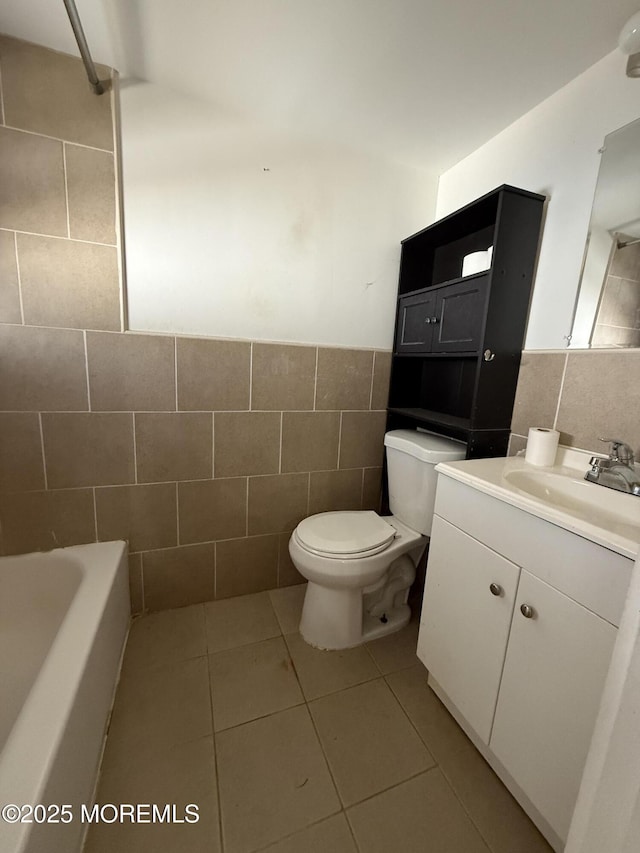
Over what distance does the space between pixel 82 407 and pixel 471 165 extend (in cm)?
188

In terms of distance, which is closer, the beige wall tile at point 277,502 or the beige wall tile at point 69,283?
the beige wall tile at point 69,283

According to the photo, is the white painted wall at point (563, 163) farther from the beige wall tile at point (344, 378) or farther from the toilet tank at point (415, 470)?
the beige wall tile at point (344, 378)

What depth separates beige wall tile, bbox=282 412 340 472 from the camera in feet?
5.11

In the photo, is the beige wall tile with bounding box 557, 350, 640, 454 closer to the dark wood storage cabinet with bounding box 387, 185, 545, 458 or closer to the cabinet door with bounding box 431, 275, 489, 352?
the dark wood storage cabinet with bounding box 387, 185, 545, 458

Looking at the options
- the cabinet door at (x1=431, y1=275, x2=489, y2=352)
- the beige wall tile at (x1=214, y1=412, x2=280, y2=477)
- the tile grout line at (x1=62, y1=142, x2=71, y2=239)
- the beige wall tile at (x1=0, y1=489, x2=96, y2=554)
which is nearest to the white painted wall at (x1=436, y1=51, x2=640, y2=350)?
the cabinet door at (x1=431, y1=275, x2=489, y2=352)

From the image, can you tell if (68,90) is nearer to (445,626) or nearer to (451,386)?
(451,386)

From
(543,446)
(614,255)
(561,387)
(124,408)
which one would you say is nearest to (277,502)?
(124,408)

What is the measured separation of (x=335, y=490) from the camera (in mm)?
1695

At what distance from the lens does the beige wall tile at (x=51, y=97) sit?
105cm

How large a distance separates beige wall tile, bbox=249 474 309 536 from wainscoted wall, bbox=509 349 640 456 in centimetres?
93

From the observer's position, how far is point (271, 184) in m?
1.39

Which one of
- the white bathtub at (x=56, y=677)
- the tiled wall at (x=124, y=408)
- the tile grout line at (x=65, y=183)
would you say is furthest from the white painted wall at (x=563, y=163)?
the white bathtub at (x=56, y=677)

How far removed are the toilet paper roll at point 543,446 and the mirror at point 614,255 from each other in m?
0.31

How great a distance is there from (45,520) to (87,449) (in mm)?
315
